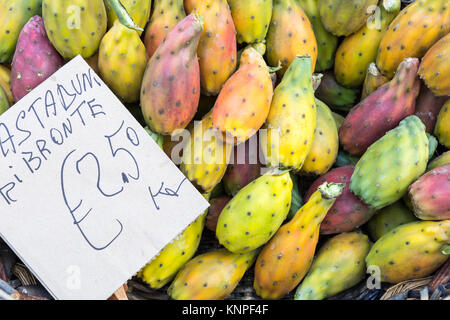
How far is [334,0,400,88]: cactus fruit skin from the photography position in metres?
1.21

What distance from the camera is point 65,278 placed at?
0.90m

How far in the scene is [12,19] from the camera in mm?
1091

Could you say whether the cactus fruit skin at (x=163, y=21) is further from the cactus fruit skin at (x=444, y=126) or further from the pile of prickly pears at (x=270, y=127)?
the cactus fruit skin at (x=444, y=126)

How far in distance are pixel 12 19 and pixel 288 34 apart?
24.4 inches

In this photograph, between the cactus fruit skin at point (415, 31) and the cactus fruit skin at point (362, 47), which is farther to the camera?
the cactus fruit skin at point (362, 47)

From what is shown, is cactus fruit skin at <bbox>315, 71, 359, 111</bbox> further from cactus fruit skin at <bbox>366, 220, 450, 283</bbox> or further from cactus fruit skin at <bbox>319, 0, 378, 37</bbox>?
cactus fruit skin at <bbox>366, 220, 450, 283</bbox>

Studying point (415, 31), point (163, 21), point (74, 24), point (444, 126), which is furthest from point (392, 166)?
point (74, 24)

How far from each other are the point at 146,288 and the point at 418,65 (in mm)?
784

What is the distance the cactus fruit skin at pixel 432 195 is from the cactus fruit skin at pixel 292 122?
0.77 feet

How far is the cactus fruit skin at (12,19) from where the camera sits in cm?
109

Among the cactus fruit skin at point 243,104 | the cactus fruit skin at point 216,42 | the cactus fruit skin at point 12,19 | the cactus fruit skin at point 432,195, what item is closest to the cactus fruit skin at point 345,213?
the cactus fruit skin at point 432,195
